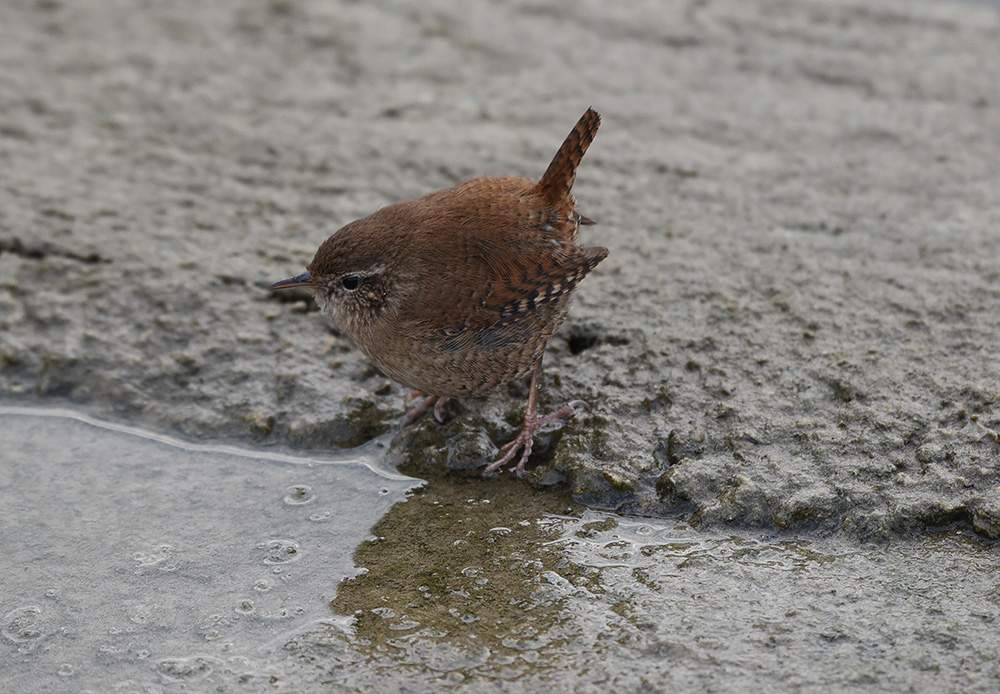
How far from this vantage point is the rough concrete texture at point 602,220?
3.71 m

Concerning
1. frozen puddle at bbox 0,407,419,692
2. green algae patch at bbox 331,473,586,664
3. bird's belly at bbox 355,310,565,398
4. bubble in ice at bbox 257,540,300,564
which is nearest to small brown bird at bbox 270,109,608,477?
bird's belly at bbox 355,310,565,398

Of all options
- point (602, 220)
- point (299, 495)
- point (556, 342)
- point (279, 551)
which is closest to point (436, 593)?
point (279, 551)

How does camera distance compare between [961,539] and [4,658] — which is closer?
[4,658]

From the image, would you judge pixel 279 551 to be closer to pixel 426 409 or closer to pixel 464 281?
pixel 426 409

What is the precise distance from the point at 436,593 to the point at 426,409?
102cm

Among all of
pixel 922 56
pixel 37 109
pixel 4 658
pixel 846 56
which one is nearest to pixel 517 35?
pixel 846 56

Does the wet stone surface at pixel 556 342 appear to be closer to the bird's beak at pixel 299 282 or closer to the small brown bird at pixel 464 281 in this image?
the small brown bird at pixel 464 281

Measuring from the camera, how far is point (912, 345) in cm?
403

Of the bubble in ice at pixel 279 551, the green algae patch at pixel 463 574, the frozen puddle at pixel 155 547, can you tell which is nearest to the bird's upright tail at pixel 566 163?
the green algae patch at pixel 463 574

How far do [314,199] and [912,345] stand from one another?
109 inches

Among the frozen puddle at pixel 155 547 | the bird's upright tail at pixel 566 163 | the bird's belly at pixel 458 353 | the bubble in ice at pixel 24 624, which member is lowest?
the bubble in ice at pixel 24 624

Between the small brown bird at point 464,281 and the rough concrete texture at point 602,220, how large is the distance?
0.32 meters

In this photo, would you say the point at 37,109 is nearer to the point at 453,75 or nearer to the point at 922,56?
the point at 453,75

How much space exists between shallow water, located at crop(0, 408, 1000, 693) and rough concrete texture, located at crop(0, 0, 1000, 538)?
19cm
